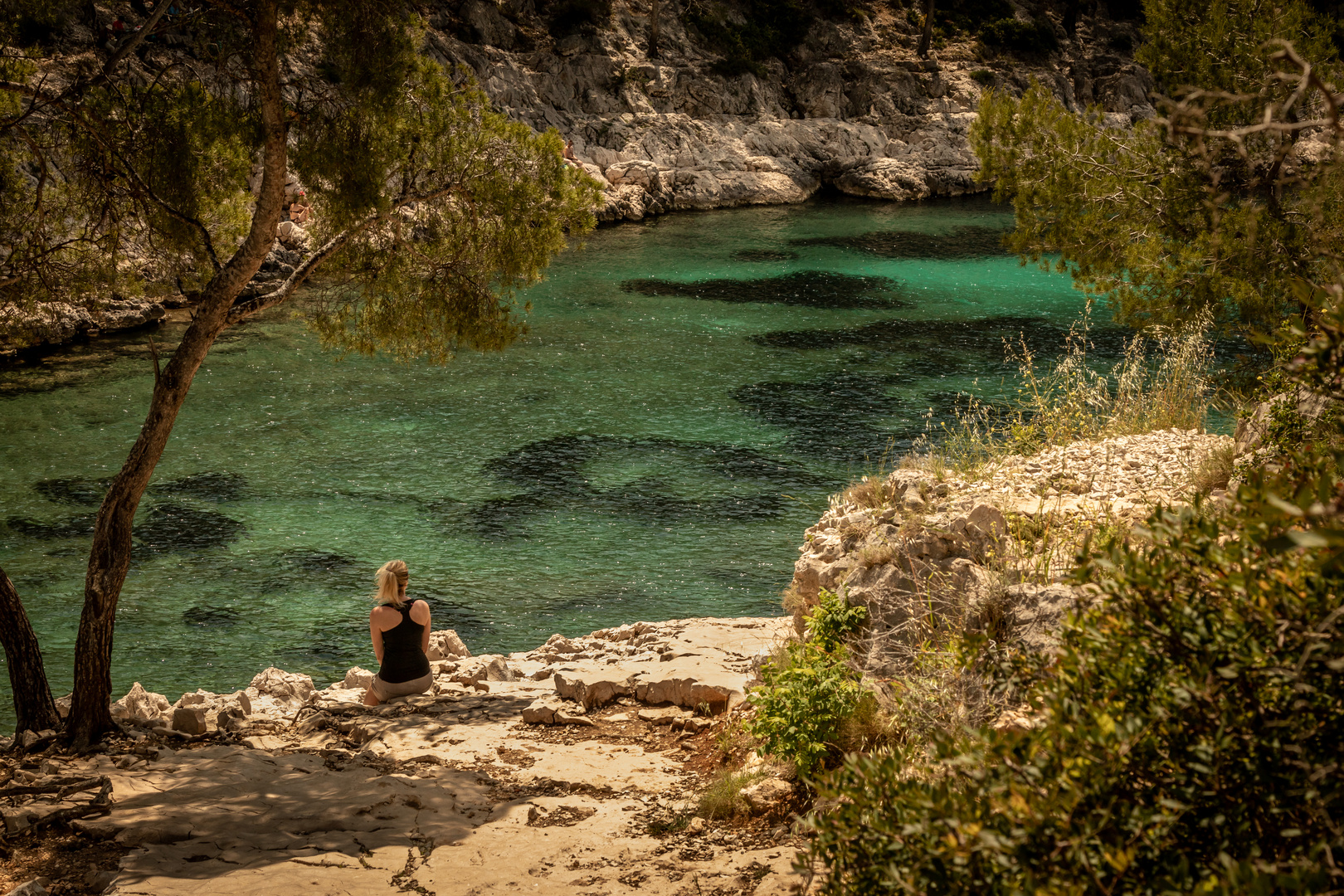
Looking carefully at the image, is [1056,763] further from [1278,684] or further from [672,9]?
[672,9]

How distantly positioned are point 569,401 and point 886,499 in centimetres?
1239

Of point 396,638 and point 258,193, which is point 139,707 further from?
point 258,193

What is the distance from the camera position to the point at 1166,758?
8.77ft

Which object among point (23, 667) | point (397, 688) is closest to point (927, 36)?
point (397, 688)

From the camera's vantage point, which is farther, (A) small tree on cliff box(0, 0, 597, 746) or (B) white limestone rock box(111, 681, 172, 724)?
(B) white limestone rock box(111, 681, 172, 724)

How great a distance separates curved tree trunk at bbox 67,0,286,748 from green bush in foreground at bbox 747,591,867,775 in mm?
4711

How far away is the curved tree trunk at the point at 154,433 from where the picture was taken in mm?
7395

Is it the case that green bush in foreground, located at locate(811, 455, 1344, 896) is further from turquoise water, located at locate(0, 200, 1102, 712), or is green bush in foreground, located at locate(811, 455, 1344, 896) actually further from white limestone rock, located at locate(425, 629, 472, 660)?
turquoise water, located at locate(0, 200, 1102, 712)

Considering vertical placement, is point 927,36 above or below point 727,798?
above

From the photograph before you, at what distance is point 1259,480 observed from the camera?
9.68ft

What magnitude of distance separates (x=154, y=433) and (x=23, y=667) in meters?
1.91

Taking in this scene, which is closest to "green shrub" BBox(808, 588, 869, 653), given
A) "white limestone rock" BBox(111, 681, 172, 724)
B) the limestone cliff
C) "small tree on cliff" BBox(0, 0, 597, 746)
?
"small tree on cliff" BBox(0, 0, 597, 746)

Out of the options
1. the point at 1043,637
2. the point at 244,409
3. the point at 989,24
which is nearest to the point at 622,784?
the point at 1043,637

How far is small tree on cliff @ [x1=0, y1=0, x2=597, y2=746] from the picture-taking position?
7.62 metres
